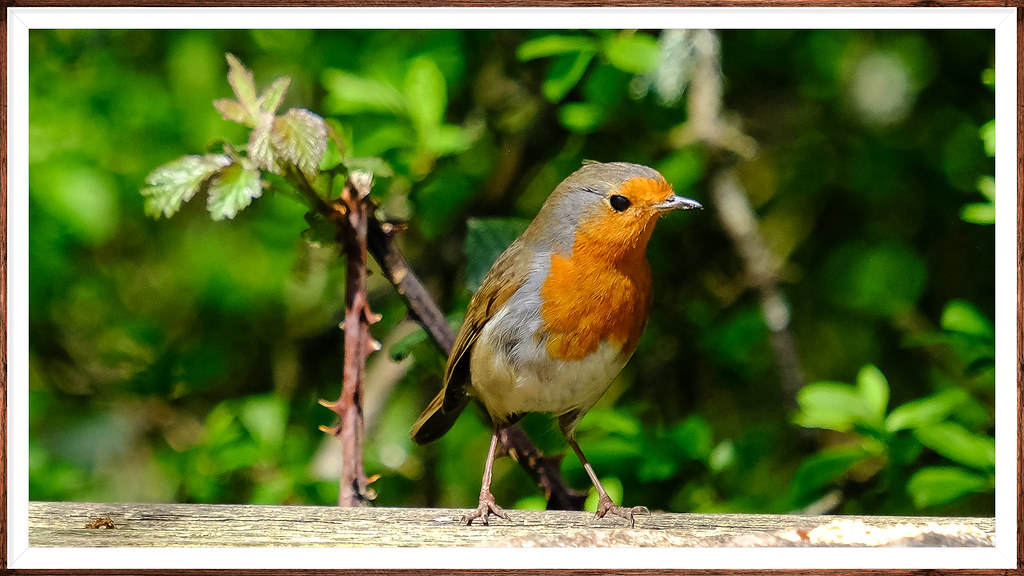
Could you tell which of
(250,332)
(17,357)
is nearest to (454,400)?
(17,357)

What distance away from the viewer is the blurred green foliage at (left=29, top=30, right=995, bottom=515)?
3119mm

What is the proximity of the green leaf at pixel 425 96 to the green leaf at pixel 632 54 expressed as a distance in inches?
21.7

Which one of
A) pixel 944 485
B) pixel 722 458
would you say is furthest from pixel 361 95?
pixel 944 485

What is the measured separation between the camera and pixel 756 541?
229cm

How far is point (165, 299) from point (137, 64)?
926mm

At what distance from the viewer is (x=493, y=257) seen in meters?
2.94

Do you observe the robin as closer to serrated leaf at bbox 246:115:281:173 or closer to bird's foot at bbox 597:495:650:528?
bird's foot at bbox 597:495:650:528

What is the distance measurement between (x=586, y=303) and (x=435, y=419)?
30.1 inches

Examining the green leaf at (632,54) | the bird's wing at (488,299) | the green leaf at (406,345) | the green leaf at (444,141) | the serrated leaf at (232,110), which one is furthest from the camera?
the green leaf at (444,141)

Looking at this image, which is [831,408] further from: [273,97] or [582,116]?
[273,97]

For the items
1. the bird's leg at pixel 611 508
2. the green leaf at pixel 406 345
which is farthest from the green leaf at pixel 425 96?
the bird's leg at pixel 611 508

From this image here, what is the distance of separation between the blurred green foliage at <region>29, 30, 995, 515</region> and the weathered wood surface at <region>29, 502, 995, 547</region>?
19.6 inches

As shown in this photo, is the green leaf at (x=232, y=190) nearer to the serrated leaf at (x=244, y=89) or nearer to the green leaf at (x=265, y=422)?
the serrated leaf at (x=244, y=89)

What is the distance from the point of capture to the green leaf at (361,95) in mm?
2992
